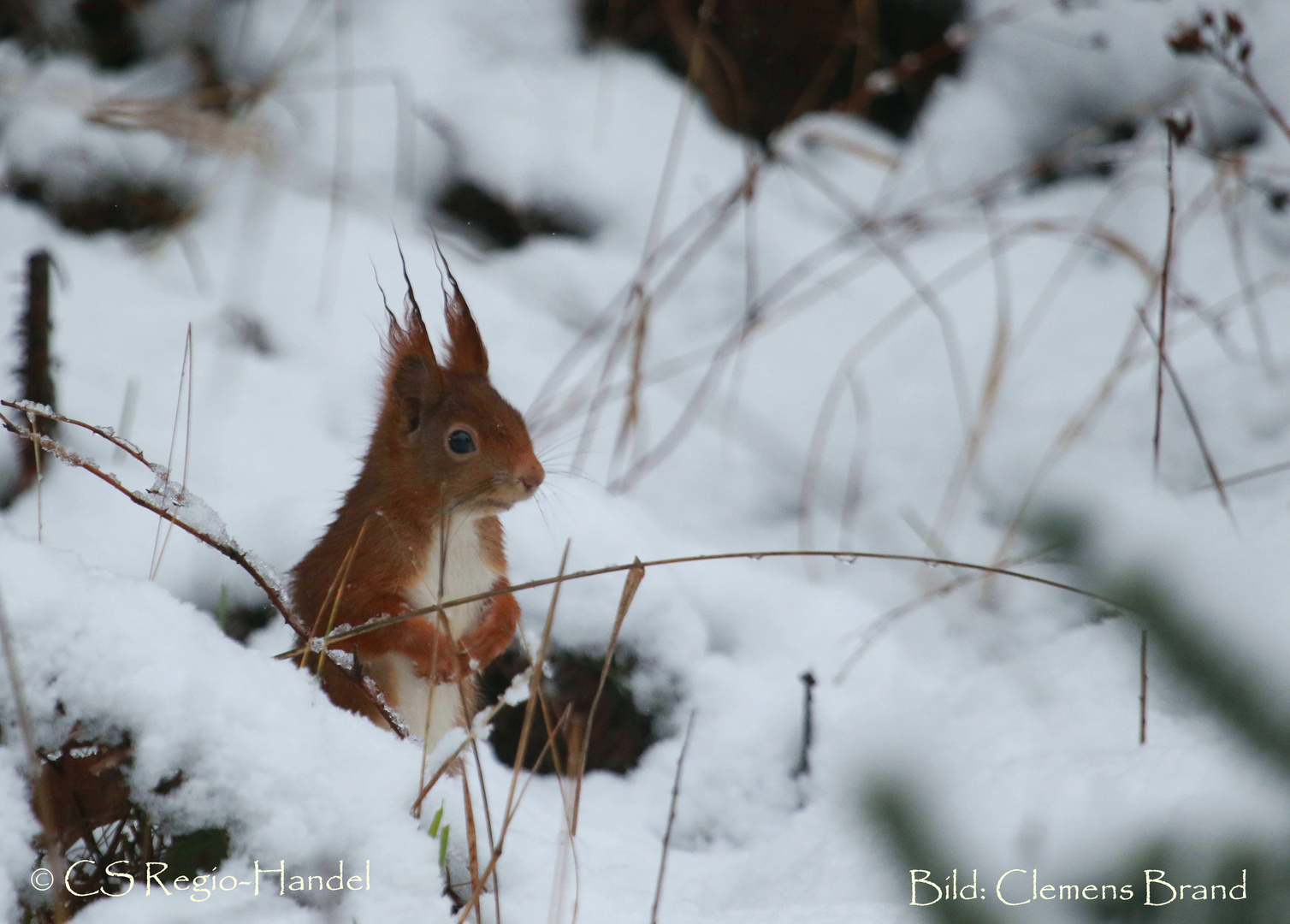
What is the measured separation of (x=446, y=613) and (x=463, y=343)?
51 centimetres

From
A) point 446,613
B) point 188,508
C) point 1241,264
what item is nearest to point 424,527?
point 446,613

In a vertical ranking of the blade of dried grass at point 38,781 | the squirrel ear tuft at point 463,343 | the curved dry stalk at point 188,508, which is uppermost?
the squirrel ear tuft at point 463,343


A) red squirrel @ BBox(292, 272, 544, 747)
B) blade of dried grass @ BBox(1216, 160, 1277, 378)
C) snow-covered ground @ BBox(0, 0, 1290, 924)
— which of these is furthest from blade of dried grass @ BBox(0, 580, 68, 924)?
blade of dried grass @ BBox(1216, 160, 1277, 378)

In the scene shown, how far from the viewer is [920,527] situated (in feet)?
8.86

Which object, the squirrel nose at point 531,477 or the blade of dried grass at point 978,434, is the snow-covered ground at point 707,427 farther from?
the squirrel nose at point 531,477

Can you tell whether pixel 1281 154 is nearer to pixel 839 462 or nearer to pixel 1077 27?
pixel 1077 27

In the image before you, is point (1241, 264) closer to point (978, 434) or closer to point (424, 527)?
point (978, 434)

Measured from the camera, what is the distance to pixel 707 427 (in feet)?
10.4

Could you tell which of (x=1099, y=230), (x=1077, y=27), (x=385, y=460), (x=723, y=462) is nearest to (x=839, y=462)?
(x=723, y=462)

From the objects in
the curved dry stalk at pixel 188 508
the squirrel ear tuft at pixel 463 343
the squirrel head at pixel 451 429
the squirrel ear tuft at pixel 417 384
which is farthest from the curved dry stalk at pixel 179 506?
the squirrel ear tuft at pixel 463 343

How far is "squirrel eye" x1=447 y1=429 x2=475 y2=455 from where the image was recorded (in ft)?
5.87

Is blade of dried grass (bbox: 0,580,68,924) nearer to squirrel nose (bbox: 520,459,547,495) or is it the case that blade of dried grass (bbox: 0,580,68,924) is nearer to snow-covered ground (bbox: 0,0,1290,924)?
snow-covered ground (bbox: 0,0,1290,924)

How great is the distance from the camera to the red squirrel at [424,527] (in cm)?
170

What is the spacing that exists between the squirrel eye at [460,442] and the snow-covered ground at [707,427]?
1.17 feet
